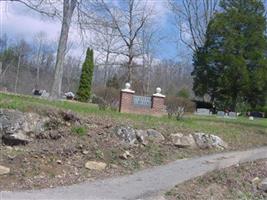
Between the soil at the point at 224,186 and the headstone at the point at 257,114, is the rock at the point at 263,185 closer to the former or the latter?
the soil at the point at 224,186

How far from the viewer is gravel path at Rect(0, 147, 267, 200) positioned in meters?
8.23

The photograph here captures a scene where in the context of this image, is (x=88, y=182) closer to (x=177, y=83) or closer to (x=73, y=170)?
(x=73, y=170)

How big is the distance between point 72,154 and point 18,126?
4.97ft

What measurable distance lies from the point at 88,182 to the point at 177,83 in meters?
66.2

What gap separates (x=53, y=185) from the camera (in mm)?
8992

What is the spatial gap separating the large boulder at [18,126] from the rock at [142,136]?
9.15ft

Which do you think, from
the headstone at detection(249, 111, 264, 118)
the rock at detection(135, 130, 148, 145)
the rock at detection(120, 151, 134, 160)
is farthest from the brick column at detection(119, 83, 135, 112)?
the headstone at detection(249, 111, 264, 118)

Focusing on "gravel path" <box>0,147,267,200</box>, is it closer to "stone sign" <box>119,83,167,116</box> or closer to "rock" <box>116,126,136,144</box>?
"rock" <box>116,126,136,144</box>

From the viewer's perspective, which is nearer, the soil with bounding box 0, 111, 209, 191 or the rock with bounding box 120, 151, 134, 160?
the soil with bounding box 0, 111, 209, 191

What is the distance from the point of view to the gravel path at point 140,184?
823 cm

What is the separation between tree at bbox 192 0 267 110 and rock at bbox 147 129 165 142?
25.9 meters

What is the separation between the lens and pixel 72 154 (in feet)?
35.0

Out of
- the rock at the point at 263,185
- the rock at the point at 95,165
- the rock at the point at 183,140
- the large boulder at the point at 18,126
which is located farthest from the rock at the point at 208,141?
the large boulder at the point at 18,126

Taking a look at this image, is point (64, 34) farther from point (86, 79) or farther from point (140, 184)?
point (86, 79)
